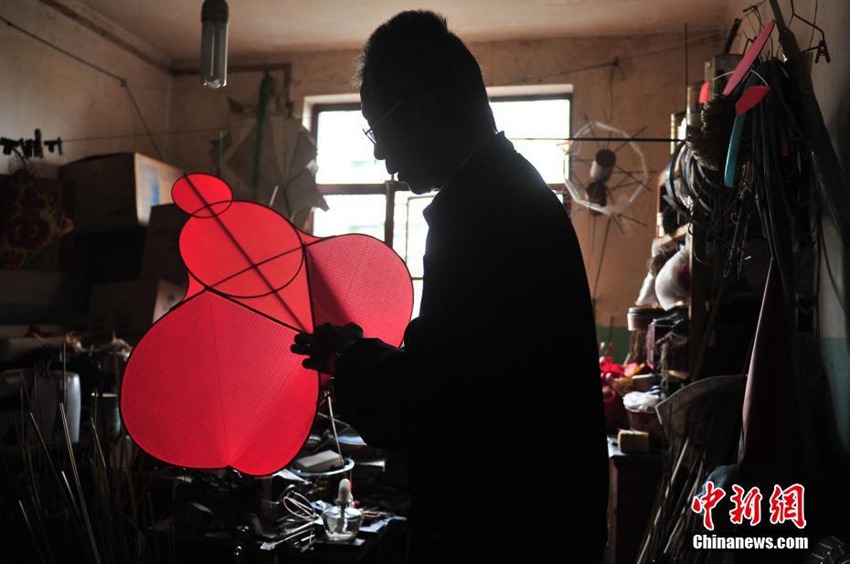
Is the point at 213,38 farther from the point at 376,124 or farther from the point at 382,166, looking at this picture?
the point at 382,166

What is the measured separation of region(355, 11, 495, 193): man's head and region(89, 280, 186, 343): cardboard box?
3104 millimetres

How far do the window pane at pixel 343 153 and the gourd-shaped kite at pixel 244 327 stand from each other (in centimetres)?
361

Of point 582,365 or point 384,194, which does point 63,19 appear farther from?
point 582,365

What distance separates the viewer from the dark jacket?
0.84 metres

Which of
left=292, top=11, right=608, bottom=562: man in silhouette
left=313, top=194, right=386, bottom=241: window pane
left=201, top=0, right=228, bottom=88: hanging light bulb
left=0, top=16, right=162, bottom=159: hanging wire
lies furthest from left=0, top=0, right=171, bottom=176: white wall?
left=292, top=11, right=608, bottom=562: man in silhouette

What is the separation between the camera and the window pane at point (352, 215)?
4.84m

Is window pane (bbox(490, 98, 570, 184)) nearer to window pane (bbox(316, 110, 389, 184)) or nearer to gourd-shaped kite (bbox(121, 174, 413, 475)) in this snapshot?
window pane (bbox(316, 110, 389, 184))

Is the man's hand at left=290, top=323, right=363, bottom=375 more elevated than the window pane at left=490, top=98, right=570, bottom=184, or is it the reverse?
the window pane at left=490, top=98, right=570, bottom=184

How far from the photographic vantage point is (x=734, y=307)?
235 cm

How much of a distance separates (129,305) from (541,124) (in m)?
2.88

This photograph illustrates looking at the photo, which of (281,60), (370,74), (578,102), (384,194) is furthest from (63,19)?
(370,74)

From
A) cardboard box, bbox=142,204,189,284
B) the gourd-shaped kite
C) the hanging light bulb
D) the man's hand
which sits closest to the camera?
the man's hand

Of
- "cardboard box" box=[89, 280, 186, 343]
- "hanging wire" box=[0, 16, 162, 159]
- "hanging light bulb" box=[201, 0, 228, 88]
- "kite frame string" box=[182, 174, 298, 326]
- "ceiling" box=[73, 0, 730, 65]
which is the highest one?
"ceiling" box=[73, 0, 730, 65]

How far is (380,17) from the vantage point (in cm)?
435
